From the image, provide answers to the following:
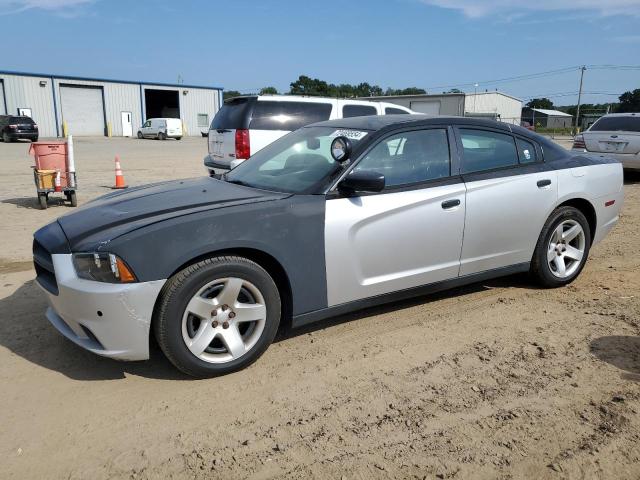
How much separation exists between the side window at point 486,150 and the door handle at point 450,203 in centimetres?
31

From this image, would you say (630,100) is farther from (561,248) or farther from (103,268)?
(103,268)

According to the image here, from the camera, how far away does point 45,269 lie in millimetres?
Result: 3441

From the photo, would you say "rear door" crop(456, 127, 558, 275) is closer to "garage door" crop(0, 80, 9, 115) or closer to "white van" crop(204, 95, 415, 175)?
"white van" crop(204, 95, 415, 175)

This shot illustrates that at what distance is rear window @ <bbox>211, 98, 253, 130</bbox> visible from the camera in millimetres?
8742

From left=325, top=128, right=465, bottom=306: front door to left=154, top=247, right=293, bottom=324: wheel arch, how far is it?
299mm

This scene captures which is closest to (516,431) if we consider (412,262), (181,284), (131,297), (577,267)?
(412,262)

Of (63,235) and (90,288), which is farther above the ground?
(63,235)

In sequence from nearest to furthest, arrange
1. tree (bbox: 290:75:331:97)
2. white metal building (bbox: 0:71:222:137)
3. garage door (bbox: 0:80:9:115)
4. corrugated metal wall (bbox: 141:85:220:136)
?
garage door (bbox: 0:80:9:115), white metal building (bbox: 0:71:222:137), corrugated metal wall (bbox: 141:85:220:136), tree (bbox: 290:75:331:97)

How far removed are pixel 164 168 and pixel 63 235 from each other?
46.8ft

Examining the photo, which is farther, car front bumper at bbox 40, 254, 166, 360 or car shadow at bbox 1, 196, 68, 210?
car shadow at bbox 1, 196, 68, 210

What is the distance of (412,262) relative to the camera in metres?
3.99

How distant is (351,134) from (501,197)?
1.36 meters

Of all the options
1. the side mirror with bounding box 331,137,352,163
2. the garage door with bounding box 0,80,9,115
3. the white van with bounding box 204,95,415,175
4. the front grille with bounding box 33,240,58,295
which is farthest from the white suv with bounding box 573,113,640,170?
the garage door with bounding box 0,80,9,115

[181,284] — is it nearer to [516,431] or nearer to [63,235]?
[63,235]
